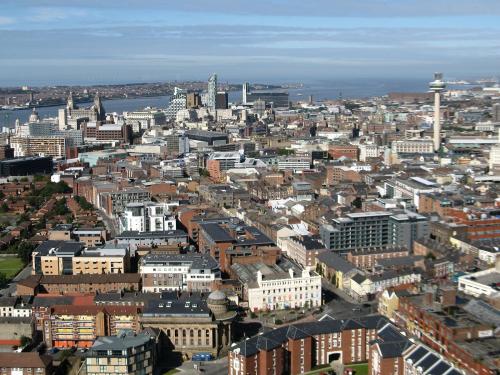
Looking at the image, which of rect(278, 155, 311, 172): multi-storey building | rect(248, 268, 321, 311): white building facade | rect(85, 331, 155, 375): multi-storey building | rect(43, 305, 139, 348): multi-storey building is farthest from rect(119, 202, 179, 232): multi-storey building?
rect(278, 155, 311, 172): multi-storey building

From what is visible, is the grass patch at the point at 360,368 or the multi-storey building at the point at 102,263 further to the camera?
the multi-storey building at the point at 102,263

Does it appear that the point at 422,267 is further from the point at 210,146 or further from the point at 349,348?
the point at 210,146

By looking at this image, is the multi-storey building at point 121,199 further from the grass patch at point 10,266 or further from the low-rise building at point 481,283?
the low-rise building at point 481,283

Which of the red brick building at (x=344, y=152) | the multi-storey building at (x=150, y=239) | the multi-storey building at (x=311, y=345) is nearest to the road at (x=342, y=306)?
the multi-storey building at (x=311, y=345)

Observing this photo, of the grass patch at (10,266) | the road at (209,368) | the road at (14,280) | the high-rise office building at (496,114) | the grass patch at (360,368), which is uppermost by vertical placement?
the high-rise office building at (496,114)

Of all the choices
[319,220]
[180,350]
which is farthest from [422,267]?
[180,350]

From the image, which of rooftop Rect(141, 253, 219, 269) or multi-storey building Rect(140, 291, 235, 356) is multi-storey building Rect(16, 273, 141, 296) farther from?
multi-storey building Rect(140, 291, 235, 356)

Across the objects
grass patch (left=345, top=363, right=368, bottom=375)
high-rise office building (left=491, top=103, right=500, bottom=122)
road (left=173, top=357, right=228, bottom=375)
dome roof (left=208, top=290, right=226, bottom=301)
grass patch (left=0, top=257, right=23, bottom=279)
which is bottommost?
grass patch (left=0, top=257, right=23, bottom=279)
